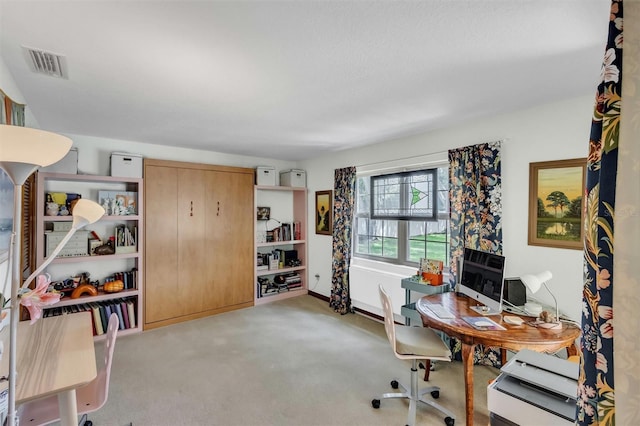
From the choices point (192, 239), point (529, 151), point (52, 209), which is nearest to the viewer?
point (529, 151)

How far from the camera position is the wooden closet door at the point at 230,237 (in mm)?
4113

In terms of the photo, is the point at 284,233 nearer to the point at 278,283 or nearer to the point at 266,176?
the point at 278,283

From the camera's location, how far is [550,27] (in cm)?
144

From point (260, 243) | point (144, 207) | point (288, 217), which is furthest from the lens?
point (288, 217)

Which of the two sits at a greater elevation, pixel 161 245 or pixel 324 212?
pixel 324 212

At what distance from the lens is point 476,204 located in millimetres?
2773

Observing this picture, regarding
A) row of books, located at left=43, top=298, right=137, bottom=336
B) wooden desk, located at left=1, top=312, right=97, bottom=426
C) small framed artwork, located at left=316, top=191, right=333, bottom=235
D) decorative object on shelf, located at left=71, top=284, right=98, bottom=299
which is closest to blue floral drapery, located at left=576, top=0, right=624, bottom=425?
wooden desk, located at left=1, top=312, right=97, bottom=426

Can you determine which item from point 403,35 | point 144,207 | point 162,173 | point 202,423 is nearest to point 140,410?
point 202,423

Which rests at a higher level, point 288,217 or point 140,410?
point 288,217

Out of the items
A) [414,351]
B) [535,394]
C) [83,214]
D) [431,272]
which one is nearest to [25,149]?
[83,214]

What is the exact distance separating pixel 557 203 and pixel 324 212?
2.98 metres

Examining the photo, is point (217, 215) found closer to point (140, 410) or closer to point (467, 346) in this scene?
point (140, 410)

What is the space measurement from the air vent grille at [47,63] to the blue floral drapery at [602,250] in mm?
2476

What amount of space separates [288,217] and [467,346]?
3801 millimetres
